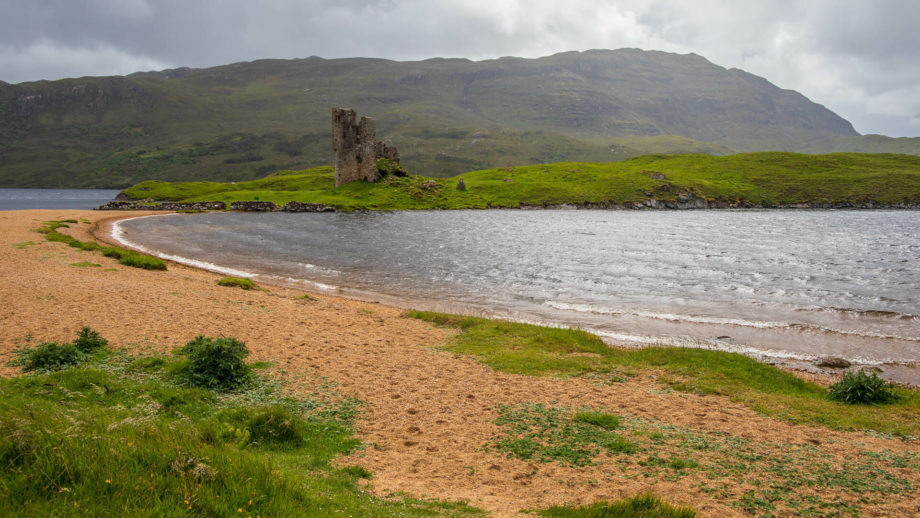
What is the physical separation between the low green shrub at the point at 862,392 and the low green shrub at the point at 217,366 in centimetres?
1821

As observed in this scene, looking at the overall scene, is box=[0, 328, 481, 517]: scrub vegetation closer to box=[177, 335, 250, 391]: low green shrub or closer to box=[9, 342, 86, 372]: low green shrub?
box=[9, 342, 86, 372]: low green shrub

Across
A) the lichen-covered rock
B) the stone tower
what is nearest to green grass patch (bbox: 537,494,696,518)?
the stone tower

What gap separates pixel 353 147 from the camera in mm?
122062

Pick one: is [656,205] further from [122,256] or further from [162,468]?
[162,468]

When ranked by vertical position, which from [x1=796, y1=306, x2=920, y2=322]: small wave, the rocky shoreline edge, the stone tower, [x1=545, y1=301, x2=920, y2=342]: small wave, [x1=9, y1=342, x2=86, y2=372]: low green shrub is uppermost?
the stone tower

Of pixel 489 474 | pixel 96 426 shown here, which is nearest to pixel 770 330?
pixel 489 474

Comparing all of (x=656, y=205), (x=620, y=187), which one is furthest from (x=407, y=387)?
(x=620, y=187)

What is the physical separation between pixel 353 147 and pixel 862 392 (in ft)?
389

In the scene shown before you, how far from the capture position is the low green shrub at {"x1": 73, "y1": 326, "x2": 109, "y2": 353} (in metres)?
14.7

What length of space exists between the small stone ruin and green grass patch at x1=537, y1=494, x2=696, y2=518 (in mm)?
115540

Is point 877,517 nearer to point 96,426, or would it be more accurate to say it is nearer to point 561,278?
point 96,426

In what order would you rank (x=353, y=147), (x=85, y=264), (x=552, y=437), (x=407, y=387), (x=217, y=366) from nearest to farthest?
(x=552, y=437)
(x=217, y=366)
(x=407, y=387)
(x=85, y=264)
(x=353, y=147)

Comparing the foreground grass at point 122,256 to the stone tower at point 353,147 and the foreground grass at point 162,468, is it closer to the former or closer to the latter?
the foreground grass at point 162,468

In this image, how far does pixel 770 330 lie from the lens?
2516 centimetres
